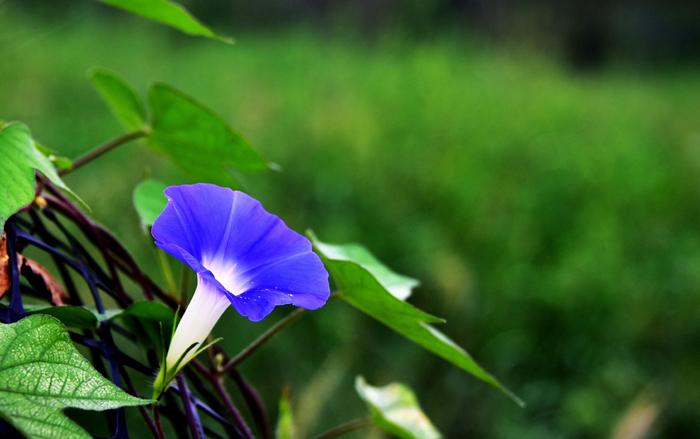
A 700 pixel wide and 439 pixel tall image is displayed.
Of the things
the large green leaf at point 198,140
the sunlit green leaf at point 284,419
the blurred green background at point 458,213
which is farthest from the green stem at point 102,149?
the blurred green background at point 458,213

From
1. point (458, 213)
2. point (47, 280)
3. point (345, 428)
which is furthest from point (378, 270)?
point (458, 213)

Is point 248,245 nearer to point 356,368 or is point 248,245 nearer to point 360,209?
point 356,368

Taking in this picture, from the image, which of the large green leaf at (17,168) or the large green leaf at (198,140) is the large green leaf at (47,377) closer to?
the large green leaf at (17,168)

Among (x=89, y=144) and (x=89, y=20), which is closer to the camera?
(x=89, y=144)

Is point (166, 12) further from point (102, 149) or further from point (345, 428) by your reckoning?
point (345, 428)

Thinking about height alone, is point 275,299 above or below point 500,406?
above

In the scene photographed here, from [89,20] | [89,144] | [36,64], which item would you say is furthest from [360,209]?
[89,20]

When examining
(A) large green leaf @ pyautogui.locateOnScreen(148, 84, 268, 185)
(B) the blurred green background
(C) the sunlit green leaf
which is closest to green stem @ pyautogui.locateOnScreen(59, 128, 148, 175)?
(A) large green leaf @ pyautogui.locateOnScreen(148, 84, 268, 185)

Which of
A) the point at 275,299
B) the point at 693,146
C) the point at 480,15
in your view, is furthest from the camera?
Result: the point at 480,15
